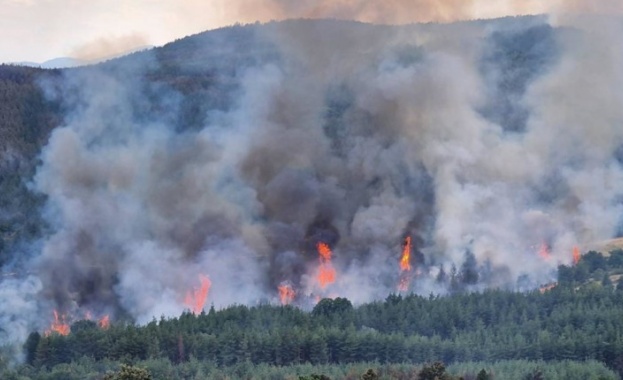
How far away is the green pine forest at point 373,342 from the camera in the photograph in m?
98.4

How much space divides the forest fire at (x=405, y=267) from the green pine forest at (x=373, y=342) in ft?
72.4

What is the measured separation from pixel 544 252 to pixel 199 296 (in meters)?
46.2

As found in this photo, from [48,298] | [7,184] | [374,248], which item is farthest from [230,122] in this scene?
[48,298]

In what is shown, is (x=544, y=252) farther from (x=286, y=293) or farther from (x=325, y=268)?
(x=286, y=293)

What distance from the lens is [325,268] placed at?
502ft

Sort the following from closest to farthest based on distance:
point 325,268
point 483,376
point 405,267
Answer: point 483,376
point 325,268
point 405,267

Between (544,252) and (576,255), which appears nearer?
(576,255)

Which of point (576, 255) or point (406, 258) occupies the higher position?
point (406, 258)

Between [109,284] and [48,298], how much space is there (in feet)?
30.8

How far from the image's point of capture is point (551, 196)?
575ft

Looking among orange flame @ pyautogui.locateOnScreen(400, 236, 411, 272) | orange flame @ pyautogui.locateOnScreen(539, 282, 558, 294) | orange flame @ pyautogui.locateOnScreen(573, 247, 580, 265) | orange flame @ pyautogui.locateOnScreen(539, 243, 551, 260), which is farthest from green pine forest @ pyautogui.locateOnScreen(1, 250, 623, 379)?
orange flame @ pyautogui.locateOnScreen(400, 236, 411, 272)

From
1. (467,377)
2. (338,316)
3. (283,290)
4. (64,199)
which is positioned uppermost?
(64,199)

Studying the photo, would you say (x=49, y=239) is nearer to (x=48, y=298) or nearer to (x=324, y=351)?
(x=48, y=298)

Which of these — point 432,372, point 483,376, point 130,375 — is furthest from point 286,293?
point 130,375
